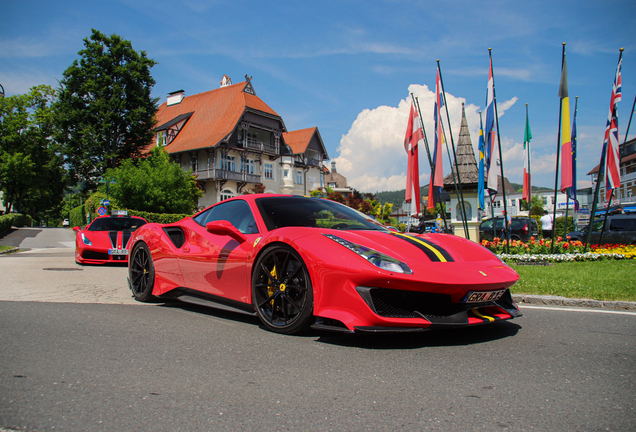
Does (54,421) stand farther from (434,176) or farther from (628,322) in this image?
(434,176)

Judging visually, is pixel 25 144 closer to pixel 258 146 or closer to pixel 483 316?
pixel 258 146

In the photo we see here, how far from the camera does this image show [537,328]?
4043 millimetres

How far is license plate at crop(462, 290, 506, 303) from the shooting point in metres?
3.38

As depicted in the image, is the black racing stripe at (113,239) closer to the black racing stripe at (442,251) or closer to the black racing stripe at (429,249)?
the black racing stripe at (429,249)

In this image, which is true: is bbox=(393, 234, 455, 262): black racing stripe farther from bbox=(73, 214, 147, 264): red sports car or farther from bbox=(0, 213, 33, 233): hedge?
bbox=(0, 213, 33, 233): hedge

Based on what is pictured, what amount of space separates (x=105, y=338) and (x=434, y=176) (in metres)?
11.3

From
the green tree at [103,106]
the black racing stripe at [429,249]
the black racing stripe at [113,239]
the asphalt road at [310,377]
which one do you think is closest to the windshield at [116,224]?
the black racing stripe at [113,239]

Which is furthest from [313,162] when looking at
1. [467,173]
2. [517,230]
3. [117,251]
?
[117,251]

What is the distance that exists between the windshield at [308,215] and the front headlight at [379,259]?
0.76 meters

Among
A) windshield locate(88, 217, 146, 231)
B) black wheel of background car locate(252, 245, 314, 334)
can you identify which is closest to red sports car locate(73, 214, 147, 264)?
windshield locate(88, 217, 146, 231)

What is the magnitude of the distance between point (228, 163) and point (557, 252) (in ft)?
118

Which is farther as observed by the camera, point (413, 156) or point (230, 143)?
point (230, 143)

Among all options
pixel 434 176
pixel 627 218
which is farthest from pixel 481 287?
pixel 627 218

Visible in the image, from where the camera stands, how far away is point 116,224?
12.6m
